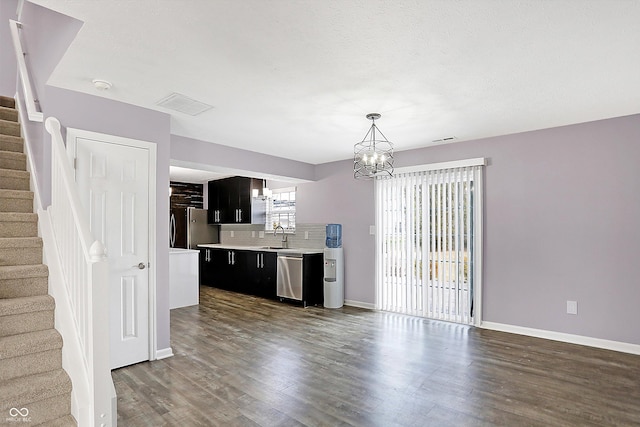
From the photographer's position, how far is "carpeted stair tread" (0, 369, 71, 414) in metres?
1.65

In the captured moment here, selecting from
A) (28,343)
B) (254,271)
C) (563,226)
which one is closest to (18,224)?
(28,343)

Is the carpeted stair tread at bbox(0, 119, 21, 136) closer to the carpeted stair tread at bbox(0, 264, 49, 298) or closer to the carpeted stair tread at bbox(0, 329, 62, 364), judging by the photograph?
the carpeted stair tread at bbox(0, 264, 49, 298)

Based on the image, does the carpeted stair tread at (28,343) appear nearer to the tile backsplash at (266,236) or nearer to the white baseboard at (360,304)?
the white baseboard at (360,304)

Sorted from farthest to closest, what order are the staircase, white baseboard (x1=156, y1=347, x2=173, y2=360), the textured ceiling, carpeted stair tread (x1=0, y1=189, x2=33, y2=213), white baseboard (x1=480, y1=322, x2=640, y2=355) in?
white baseboard (x1=480, y1=322, x2=640, y2=355)
white baseboard (x1=156, y1=347, x2=173, y2=360)
carpeted stair tread (x1=0, y1=189, x2=33, y2=213)
the textured ceiling
the staircase

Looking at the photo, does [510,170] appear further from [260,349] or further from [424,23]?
[260,349]

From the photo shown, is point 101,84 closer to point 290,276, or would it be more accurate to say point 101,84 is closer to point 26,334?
point 26,334

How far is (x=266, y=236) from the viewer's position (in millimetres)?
7297

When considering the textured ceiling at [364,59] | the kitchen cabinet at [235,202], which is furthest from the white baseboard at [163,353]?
the kitchen cabinet at [235,202]

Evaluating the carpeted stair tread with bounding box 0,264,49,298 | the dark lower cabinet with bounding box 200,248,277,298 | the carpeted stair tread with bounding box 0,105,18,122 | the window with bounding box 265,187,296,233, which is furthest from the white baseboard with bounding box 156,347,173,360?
the window with bounding box 265,187,296,233

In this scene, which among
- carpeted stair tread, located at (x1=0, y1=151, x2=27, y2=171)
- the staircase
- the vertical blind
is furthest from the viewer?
the vertical blind

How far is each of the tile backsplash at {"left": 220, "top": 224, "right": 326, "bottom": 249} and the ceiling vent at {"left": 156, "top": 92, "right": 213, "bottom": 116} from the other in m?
3.37

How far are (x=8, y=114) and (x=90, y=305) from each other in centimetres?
283

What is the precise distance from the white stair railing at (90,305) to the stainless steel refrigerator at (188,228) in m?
6.23

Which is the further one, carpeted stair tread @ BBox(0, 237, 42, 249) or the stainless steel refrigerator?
the stainless steel refrigerator
